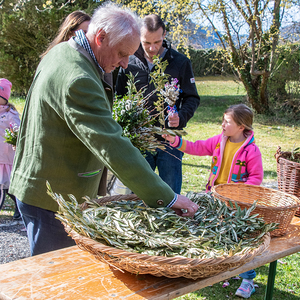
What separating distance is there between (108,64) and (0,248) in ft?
9.13

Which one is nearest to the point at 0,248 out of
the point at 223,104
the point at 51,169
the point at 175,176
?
the point at 175,176

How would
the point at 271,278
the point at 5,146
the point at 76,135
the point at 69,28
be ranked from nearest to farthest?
the point at 76,135 → the point at 271,278 → the point at 69,28 → the point at 5,146

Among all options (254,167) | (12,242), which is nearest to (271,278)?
(254,167)

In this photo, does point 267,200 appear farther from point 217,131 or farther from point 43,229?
point 217,131

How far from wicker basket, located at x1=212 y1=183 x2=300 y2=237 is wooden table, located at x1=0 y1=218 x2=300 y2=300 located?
34 cm

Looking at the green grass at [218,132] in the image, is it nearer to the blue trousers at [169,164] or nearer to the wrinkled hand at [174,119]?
the blue trousers at [169,164]

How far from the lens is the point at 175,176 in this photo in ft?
11.2

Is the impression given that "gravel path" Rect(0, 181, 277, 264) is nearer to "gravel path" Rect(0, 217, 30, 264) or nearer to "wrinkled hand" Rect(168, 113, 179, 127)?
"gravel path" Rect(0, 217, 30, 264)

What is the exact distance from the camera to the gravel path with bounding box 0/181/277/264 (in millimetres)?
3492

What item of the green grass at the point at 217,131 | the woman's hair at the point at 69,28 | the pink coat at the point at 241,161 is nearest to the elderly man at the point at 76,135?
the woman's hair at the point at 69,28

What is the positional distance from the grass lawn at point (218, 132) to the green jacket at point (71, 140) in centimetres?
164

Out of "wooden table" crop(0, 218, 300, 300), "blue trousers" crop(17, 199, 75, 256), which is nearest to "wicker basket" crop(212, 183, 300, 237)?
"wooden table" crop(0, 218, 300, 300)

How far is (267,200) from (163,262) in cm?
130

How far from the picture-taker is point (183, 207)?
1624 mm
